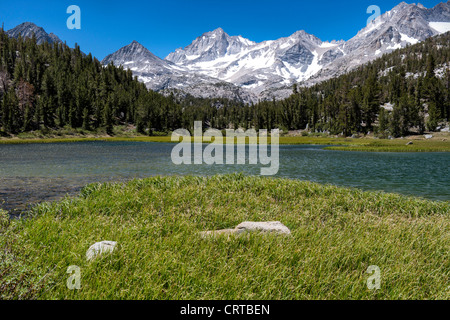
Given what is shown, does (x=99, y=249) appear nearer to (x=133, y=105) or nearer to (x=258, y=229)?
(x=258, y=229)

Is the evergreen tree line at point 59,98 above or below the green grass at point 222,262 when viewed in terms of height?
above

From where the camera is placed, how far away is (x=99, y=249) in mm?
6625

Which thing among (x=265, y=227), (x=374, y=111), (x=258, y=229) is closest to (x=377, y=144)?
(x=374, y=111)

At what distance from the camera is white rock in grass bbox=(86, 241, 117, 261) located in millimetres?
6504

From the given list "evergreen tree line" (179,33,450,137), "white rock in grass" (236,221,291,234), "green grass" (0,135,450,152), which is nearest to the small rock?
"white rock in grass" (236,221,291,234)

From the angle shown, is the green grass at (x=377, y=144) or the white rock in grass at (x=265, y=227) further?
the green grass at (x=377, y=144)

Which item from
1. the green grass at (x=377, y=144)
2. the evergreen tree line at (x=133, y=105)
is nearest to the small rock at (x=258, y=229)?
the green grass at (x=377, y=144)

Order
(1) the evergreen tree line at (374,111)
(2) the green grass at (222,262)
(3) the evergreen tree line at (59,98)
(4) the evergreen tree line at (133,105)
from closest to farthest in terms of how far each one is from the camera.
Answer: (2) the green grass at (222,262)
(3) the evergreen tree line at (59,98)
(4) the evergreen tree line at (133,105)
(1) the evergreen tree line at (374,111)

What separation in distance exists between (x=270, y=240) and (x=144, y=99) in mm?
181594

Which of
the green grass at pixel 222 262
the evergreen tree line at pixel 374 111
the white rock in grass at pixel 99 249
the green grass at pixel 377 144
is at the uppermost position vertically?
the evergreen tree line at pixel 374 111

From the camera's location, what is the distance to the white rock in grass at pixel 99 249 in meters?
6.50

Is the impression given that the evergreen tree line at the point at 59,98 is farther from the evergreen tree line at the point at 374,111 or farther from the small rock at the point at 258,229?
the small rock at the point at 258,229

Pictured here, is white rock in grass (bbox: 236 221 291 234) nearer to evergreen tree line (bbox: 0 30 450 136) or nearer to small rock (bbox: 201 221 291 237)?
small rock (bbox: 201 221 291 237)

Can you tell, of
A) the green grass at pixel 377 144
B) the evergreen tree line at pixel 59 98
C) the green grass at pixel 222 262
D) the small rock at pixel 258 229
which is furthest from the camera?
the evergreen tree line at pixel 59 98
